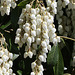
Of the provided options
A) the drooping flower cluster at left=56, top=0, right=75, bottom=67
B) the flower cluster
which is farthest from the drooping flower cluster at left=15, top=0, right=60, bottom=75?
the drooping flower cluster at left=56, top=0, right=75, bottom=67

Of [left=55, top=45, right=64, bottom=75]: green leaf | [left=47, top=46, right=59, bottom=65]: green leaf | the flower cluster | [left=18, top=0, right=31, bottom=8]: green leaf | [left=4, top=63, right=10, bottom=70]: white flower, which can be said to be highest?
[left=18, top=0, right=31, bottom=8]: green leaf

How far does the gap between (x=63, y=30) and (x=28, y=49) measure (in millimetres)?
467

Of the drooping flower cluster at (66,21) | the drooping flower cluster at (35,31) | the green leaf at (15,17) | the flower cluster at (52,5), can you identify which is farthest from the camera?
the drooping flower cluster at (66,21)

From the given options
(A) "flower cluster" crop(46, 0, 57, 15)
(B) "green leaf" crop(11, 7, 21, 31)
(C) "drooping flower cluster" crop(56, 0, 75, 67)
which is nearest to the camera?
(A) "flower cluster" crop(46, 0, 57, 15)

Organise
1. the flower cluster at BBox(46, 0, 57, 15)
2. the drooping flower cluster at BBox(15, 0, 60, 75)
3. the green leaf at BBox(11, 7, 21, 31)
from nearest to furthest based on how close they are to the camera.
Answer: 1. the drooping flower cluster at BBox(15, 0, 60, 75)
2. the flower cluster at BBox(46, 0, 57, 15)
3. the green leaf at BBox(11, 7, 21, 31)

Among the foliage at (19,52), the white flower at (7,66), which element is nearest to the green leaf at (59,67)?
the foliage at (19,52)

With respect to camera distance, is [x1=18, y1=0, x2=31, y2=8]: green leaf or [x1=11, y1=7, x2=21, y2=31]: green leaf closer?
[x1=18, y1=0, x2=31, y2=8]: green leaf

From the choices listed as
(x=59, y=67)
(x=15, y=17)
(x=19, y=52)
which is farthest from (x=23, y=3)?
(x=59, y=67)

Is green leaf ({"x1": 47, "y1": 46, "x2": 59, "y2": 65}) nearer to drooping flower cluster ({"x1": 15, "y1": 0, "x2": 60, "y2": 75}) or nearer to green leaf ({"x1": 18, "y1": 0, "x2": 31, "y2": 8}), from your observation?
drooping flower cluster ({"x1": 15, "y1": 0, "x2": 60, "y2": 75})

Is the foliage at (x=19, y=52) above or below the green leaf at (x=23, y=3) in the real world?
below

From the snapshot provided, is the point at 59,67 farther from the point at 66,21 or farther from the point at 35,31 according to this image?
the point at 35,31

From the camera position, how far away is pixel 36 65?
1735 mm

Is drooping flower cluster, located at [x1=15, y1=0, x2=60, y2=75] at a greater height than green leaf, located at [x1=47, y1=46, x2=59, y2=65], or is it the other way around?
drooping flower cluster, located at [x1=15, y1=0, x2=60, y2=75]

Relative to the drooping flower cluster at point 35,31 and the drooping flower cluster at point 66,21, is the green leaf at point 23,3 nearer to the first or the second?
the drooping flower cluster at point 35,31
